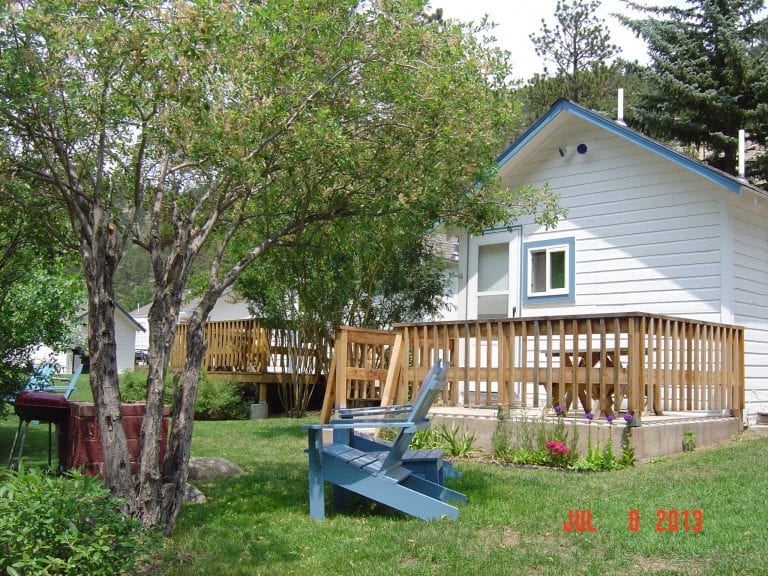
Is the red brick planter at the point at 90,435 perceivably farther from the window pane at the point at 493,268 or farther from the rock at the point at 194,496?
the window pane at the point at 493,268

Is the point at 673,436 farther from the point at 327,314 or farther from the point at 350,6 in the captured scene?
the point at 327,314

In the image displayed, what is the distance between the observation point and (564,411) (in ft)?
28.7

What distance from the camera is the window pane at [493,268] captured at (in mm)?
13578

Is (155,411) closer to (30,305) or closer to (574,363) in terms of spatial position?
(30,305)

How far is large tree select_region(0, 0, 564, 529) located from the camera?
17.3 ft

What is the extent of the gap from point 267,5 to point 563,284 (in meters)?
8.22

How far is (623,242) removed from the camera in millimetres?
12133

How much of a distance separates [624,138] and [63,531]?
407 inches

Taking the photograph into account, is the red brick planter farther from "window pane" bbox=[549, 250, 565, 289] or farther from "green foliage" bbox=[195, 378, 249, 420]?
"green foliage" bbox=[195, 378, 249, 420]

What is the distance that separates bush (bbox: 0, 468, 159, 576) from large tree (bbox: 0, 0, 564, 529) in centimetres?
67

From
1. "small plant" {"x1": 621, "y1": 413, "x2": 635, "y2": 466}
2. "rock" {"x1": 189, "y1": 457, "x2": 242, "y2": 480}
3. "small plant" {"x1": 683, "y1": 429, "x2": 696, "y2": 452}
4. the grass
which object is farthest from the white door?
"rock" {"x1": 189, "y1": 457, "x2": 242, "y2": 480}

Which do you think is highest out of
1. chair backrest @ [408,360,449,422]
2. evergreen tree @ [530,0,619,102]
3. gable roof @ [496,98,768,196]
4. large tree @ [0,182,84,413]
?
evergreen tree @ [530,0,619,102]

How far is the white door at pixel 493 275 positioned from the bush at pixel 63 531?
9.58m

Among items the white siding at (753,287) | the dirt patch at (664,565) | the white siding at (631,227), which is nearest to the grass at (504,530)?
the dirt patch at (664,565)
